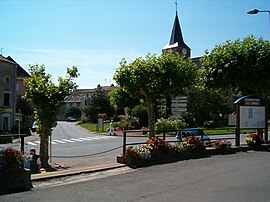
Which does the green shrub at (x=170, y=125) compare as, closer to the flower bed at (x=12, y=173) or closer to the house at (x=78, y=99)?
the flower bed at (x=12, y=173)

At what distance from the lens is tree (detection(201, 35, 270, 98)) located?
1627cm

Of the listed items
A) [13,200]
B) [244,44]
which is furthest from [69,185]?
[244,44]

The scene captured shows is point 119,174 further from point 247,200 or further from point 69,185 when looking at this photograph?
point 247,200

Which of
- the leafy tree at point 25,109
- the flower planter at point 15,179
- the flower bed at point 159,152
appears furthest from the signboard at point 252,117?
the leafy tree at point 25,109

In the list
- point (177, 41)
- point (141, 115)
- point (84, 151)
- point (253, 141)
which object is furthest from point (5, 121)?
point (177, 41)

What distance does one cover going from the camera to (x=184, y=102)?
17625 millimetres

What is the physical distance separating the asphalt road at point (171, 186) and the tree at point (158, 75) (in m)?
6.28

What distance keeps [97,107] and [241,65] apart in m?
53.6


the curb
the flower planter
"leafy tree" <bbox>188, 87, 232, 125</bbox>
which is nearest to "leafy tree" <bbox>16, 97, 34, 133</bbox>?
"leafy tree" <bbox>188, 87, 232, 125</bbox>

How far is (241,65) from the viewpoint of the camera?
53.7 ft

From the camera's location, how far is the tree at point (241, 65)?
16266mm

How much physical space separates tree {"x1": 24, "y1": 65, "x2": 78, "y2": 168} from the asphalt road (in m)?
5.80

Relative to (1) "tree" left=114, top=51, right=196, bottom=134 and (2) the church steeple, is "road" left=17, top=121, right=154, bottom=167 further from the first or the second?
(2) the church steeple

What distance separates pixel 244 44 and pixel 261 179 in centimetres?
1066
